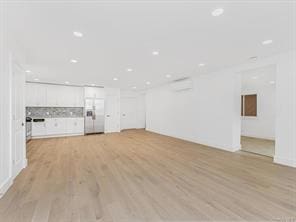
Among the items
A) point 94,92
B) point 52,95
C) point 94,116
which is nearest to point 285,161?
point 94,116

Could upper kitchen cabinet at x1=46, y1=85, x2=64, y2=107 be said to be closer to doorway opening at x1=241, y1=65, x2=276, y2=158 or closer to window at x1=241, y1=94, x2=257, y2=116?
doorway opening at x1=241, y1=65, x2=276, y2=158

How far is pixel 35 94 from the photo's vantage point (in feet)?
24.6

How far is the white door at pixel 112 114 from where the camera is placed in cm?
910

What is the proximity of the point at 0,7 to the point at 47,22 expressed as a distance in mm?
538

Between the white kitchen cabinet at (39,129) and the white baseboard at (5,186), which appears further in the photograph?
the white kitchen cabinet at (39,129)

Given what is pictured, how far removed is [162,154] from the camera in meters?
4.73

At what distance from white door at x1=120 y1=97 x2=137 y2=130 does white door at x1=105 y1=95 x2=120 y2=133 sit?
3.82 feet

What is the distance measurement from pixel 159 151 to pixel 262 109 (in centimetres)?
549

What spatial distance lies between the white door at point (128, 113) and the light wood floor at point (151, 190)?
6.43m

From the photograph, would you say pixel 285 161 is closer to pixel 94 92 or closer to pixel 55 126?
pixel 94 92

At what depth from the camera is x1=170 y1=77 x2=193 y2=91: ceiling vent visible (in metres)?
6.55

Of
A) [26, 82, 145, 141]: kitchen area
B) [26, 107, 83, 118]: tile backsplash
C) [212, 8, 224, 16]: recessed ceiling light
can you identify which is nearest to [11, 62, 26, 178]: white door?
[212, 8, 224, 16]: recessed ceiling light

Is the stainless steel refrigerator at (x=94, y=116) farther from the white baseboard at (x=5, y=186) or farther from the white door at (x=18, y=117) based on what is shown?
the white baseboard at (x=5, y=186)

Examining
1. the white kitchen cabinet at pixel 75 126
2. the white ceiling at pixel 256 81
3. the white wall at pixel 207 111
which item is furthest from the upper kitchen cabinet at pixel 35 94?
the white ceiling at pixel 256 81
